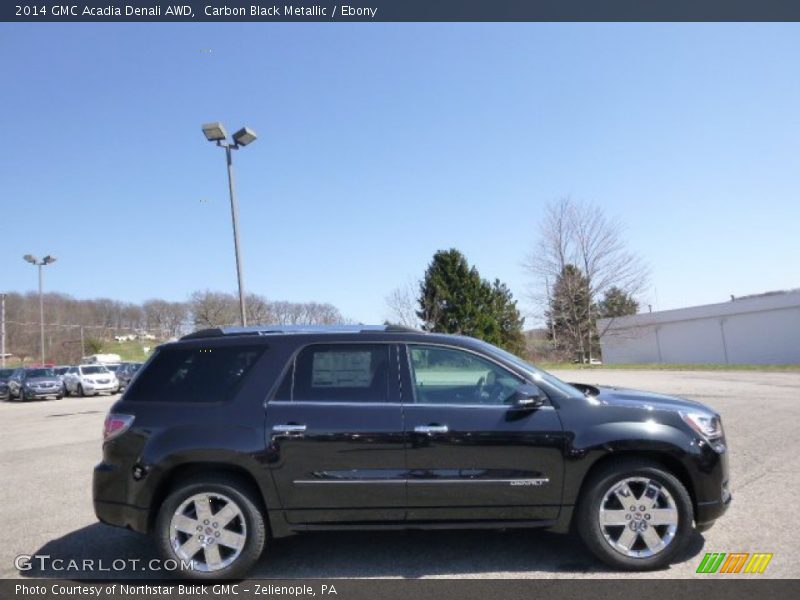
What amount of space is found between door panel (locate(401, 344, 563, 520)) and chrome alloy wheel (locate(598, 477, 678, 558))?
15.9 inches

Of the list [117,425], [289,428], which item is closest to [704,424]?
[289,428]

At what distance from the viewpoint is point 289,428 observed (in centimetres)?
439

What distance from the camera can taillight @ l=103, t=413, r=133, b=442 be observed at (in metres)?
4.56

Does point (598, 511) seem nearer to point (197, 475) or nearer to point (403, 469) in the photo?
point (403, 469)

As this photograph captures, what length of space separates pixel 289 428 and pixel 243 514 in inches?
27.7

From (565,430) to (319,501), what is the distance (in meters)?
1.88

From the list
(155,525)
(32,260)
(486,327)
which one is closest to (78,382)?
Answer: (32,260)

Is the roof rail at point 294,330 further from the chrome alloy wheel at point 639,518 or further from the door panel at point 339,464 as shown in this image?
the chrome alloy wheel at point 639,518

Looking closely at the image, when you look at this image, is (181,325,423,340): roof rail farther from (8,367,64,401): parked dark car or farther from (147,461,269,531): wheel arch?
(8,367,64,401): parked dark car

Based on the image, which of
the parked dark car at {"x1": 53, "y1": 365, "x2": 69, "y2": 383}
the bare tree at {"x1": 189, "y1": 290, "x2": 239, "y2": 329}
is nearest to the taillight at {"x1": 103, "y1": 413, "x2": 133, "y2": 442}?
the bare tree at {"x1": 189, "y1": 290, "x2": 239, "y2": 329}

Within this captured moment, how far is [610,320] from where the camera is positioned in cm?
5225

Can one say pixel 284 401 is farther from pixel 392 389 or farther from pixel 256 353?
pixel 392 389

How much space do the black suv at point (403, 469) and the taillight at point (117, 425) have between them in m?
0.02

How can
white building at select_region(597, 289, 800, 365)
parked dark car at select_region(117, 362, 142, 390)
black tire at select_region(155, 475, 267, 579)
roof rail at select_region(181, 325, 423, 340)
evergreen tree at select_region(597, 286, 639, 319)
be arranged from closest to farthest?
black tire at select_region(155, 475, 267, 579) < roof rail at select_region(181, 325, 423, 340) < parked dark car at select_region(117, 362, 142, 390) < white building at select_region(597, 289, 800, 365) < evergreen tree at select_region(597, 286, 639, 319)
